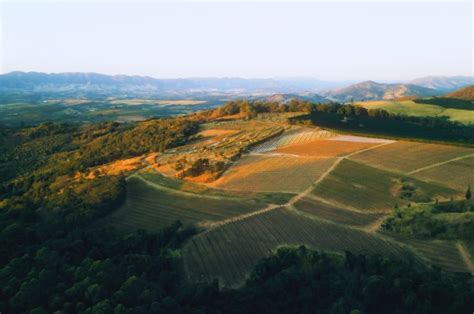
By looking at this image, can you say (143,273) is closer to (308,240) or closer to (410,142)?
(308,240)

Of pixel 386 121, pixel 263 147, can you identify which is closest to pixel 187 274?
pixel 263 147

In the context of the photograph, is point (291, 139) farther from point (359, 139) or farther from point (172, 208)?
point (172, 208)

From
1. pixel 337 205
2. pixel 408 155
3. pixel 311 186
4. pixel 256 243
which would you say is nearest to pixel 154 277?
pixel 256 243

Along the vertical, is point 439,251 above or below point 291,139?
below

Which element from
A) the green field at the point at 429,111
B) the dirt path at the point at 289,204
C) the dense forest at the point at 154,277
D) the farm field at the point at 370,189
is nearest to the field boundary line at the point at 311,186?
the dirt path at the point at 289,204

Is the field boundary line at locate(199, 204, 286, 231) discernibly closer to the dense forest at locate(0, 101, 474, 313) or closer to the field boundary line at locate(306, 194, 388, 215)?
the dense forest at locate(0, 101, 474, 313)
